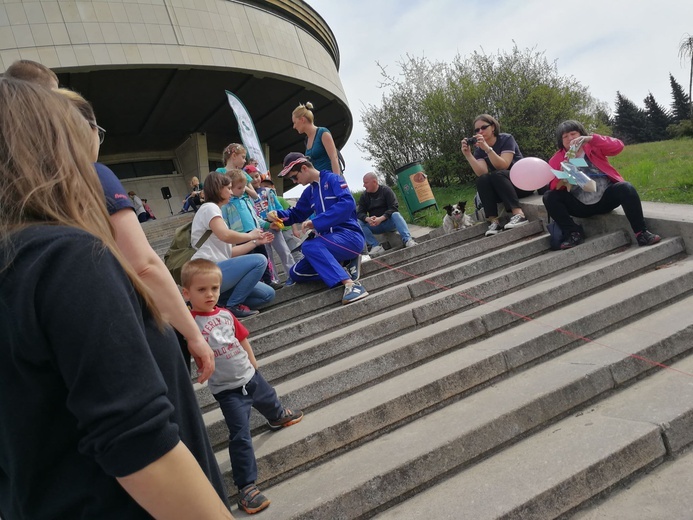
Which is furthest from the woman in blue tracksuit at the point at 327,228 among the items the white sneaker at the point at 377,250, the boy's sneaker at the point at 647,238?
the boy's sneaker at the point at 647,238

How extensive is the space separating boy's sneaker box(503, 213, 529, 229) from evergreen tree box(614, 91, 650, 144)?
46.4 meters

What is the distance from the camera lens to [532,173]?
5820mm

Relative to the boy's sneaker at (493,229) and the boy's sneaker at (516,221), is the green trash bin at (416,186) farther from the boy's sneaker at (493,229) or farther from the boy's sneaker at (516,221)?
the boy's sneaker at (516,221)

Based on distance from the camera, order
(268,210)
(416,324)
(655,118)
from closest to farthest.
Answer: (416,324) → (268,210) → (655,118)

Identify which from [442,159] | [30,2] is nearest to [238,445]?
[442,159]

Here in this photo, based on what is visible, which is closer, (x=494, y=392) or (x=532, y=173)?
(x=494, y=392)

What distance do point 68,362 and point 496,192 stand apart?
653 cm

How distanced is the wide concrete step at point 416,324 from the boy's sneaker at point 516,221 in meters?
0.82

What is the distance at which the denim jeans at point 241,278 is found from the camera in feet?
15.7

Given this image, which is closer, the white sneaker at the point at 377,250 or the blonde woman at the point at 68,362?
the blonde woman at the point at 68,362

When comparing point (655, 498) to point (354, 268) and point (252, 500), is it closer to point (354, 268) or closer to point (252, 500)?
point (252, 500)

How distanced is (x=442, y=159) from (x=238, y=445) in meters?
13.1

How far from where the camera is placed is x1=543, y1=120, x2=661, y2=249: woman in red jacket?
5379 millimetres

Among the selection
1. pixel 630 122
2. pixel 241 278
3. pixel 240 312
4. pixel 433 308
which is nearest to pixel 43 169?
pixel 433 308
